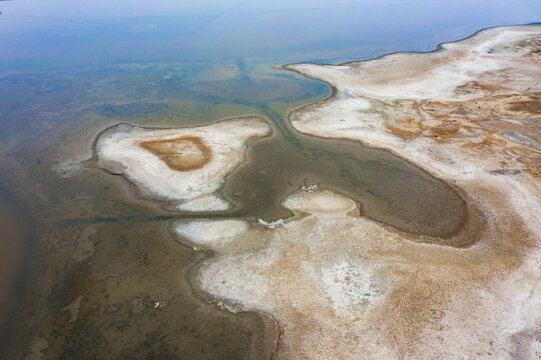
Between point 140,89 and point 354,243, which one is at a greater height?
point 140,89

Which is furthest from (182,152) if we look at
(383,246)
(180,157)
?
(383,246)

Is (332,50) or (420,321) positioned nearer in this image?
(420,321)

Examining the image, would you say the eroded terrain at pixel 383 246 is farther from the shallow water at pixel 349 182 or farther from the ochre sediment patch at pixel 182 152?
the shallow water at pixel 349 182

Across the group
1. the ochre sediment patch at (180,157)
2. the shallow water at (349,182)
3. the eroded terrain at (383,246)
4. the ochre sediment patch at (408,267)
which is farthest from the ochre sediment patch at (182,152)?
the ochre sediment patch at (408,267)

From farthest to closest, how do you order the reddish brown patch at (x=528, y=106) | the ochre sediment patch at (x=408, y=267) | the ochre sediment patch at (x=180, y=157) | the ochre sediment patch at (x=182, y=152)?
the reddish brown patch at (x=528, y=106), the ochre sediment patch at (x=182, y=152), the ochre sediment patch at (x=180, y=157), the ochre sediment patch at (x=408, y=267)

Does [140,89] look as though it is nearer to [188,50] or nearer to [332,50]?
[188,50]

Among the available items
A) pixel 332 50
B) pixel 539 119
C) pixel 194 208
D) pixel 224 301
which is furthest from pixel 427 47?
pixel 224 301

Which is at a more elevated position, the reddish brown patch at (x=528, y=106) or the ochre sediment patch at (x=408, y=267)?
the reddish brown patch at (x=528, y=106)
